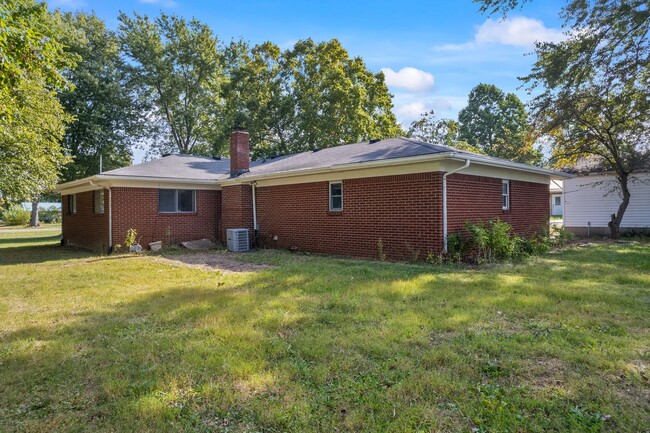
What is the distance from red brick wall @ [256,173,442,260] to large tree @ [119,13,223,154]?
69.1ft

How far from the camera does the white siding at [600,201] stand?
17.1 metres

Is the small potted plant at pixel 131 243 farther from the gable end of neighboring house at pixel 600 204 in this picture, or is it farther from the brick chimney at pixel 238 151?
the gable end of neighboring house at pixel 600 204

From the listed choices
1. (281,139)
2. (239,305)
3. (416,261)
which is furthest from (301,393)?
(281,139)

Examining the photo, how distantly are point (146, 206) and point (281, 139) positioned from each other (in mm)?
15623

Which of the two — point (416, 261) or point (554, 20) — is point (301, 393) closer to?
point (416, 261)

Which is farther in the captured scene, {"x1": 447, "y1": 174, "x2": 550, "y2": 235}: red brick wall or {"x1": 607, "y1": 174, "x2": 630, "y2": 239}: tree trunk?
{"x1": 607, "y1": 174, "x2": 630, "y2": 239}: tree trunk

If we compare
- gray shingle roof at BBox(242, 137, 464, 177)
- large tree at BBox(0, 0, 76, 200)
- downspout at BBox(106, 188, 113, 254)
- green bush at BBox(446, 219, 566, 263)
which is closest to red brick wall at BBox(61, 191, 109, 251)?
downspout at BBox(106, 188, 113, 254)

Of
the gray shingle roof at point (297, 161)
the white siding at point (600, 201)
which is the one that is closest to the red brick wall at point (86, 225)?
the gray shingle roof at point (297, 161)

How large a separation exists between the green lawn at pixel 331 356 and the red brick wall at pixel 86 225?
7303mm

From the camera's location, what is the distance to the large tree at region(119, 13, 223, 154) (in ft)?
97.6

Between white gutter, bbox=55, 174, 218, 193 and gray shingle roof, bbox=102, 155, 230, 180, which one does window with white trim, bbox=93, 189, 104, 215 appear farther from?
gray shingle roof, bbox=102, 155, 230, 180

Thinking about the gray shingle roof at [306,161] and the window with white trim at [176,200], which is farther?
the window with white trim at [176,200]

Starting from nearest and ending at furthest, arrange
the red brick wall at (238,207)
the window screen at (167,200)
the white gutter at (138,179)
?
1. the white gutter at (138,179)
2. the red brick wall at (238,207)
3. the window screen at (167,200)

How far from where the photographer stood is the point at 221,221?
52.4ft
